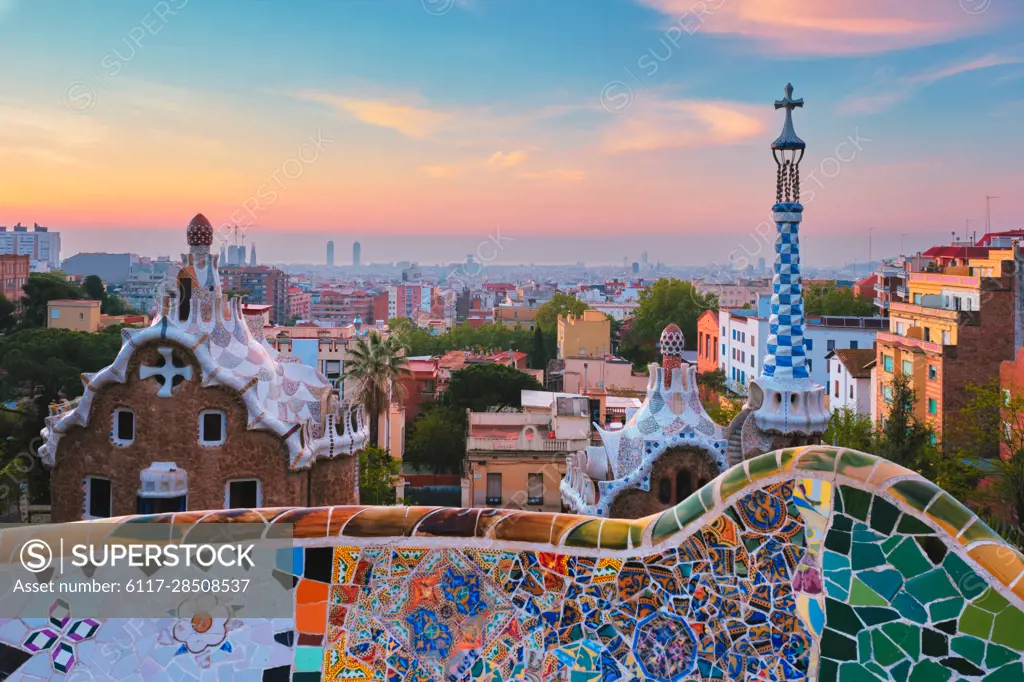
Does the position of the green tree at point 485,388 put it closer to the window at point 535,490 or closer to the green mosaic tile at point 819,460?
the window at point 535,490

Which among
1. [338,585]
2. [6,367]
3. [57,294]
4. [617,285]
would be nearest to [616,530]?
[338,585]

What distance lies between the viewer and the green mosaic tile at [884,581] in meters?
3.61

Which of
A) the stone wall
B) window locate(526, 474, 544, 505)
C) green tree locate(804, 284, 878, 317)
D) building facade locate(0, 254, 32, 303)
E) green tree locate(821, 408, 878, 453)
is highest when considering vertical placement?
building facade locate(0, 254, 32, 303)

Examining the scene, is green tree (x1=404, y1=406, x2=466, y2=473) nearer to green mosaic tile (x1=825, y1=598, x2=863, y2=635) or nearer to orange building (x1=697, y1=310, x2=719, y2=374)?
orange building (x1=697, y1=310, x2=719, y2=374)

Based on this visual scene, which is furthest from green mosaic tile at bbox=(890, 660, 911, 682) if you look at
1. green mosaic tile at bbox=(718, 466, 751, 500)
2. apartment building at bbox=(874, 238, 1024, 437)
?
apartment building at bbox=(874, 238, 1024, 437)

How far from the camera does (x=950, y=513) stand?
11.7 ft

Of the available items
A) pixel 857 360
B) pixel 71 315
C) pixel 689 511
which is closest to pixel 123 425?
pixel 689 511

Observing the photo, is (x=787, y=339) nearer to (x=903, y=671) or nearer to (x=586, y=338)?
(x=903, y=671)

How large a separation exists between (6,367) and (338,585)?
25988 millimetres

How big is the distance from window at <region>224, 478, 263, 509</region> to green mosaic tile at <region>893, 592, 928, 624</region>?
11829 millimetres

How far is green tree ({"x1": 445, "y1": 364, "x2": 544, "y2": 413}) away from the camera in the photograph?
35.6m

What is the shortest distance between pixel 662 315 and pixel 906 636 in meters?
59.5

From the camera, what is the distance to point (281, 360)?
16.2 metres

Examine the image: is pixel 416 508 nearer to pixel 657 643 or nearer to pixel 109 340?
pixel 657 643
